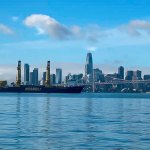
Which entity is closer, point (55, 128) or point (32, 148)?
point (32, 148)

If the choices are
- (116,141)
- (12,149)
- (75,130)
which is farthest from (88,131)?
(12,149)

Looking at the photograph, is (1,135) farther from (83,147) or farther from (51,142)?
(83,147)

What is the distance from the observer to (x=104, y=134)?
96.6 feet

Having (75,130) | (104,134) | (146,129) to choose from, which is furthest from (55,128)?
(146,129)

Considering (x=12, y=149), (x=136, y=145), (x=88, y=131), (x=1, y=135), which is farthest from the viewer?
(x=88, y=131)

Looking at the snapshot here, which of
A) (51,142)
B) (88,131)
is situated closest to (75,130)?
(88,131)

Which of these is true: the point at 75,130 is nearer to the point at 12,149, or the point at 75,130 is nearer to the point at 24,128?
the point at 24,128

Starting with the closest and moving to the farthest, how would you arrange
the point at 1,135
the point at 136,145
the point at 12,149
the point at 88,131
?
1. the point at 12,149
2. the point at 136,145
3. the point at 1,135
4. the point at 88,131

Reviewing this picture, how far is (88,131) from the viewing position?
3108 centimetres

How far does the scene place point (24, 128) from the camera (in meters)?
32.6

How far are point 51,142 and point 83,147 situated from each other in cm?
242

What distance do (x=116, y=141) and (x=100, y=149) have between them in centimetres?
313

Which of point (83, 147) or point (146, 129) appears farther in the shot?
point (146, 129)

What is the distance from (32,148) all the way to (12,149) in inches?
42.1
